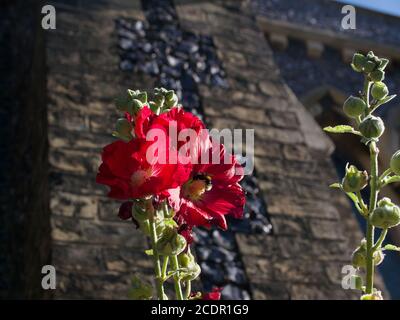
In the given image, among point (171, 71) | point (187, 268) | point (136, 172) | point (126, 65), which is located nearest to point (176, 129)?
point (136, 172)

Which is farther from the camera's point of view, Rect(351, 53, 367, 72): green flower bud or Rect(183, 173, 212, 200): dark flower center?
Rect(351, 53, 367, 72): green flower bud

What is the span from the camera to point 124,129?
0.87m

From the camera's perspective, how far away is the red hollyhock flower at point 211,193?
86 centimetres

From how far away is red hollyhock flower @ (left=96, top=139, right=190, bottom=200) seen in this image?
2.60 ft

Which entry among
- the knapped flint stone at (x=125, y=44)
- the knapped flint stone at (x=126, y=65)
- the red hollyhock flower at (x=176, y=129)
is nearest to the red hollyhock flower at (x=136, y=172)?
the red hollyhock flower at (x=176, y=129)

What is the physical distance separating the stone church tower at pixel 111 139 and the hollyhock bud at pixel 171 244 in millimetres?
2059

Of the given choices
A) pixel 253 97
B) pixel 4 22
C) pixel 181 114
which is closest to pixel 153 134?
pixel 181 114

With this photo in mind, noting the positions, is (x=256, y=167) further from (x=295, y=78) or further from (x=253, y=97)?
(x=295, y=78)

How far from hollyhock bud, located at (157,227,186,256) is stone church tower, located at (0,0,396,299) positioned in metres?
2.06

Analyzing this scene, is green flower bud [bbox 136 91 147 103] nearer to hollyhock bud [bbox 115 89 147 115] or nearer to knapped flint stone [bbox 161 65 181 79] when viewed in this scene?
hollyhock bud [bbox 115 89 147 115]

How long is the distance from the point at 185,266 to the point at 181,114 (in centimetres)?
20

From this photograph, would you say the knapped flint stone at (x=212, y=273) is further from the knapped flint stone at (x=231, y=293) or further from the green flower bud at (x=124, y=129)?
the green flower bud at (x=124, y=129)

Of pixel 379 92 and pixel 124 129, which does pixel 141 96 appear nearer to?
pixel 124 129

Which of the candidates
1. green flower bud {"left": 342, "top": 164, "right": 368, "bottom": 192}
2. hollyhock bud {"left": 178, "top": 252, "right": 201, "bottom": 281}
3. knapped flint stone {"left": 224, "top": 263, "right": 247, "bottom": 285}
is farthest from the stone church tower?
green flower bud {"left": 342, "top": 164, "right": 368, "bottom": 192}
